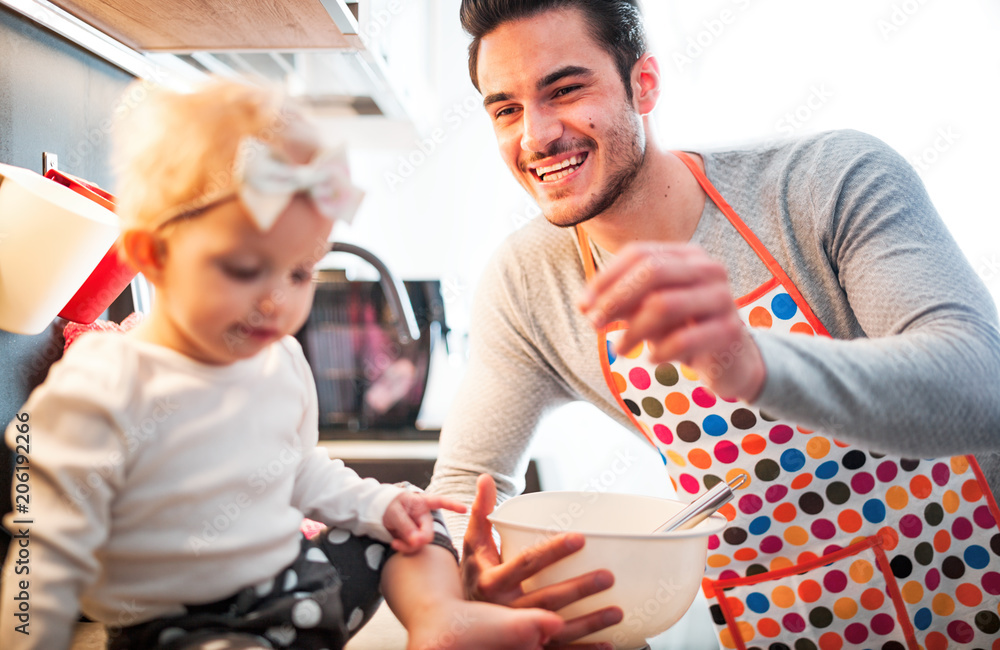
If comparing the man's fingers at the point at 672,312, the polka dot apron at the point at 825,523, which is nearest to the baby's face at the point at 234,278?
the man's fingers at the point at 672,312

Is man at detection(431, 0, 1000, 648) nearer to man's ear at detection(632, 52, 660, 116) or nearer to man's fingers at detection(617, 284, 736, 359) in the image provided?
man's ear at detection(632, 52, 660, 116)

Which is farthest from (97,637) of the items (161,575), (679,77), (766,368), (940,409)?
(679,77)

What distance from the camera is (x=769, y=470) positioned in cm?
102

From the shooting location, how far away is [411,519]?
0.57 metres

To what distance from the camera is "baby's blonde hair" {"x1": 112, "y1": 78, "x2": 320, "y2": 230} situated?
0.40 m

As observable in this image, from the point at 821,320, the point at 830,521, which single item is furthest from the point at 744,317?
the point at 830,521

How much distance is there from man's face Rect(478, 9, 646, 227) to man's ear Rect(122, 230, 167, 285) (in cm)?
69

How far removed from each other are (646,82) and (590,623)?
92 cm

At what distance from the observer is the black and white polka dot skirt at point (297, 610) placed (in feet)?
1.37

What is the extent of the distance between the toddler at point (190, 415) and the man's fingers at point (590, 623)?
19 cm

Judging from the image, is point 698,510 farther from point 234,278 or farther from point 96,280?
point 96,280

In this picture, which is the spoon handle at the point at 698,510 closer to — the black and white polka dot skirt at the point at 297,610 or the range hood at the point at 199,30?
the black and white polka dot skirt at the point at 297,610

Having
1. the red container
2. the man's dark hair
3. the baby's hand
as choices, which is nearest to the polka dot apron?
the man's dark hair

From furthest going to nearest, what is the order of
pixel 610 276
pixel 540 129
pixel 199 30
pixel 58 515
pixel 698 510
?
1. pixel 540 129
2. pixel 199 30
3. pixel 698 510
4. pixel 610 276
5. pixel 58 515
